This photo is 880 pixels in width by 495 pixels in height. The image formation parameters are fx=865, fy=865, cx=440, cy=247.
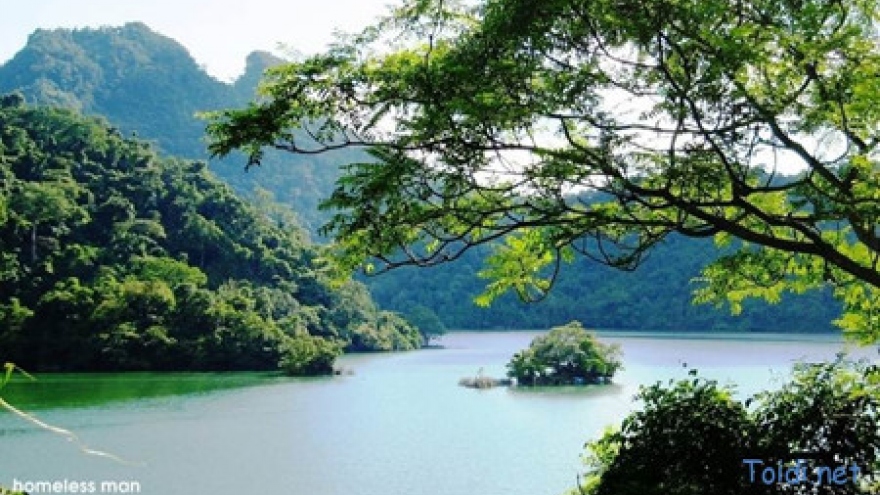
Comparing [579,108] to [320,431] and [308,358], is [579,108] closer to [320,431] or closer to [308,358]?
[320,431]

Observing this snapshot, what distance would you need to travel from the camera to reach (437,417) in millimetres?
20438

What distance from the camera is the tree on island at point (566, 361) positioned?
27859 millimetres

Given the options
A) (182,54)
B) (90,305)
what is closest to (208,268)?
(90,305)

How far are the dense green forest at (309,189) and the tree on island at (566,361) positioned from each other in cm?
552

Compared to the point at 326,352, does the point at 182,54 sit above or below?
above

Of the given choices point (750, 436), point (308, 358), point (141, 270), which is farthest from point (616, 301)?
point (750, 436)

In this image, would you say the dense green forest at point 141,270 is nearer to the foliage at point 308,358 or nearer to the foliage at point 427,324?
the foliage at point 308,358

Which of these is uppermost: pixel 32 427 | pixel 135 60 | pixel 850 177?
pixel 135 60

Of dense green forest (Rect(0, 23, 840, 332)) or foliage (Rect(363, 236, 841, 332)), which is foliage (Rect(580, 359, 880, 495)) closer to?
dense green forest (Rect(0, 23, 840, 332))

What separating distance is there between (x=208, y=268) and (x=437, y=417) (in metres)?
20.3

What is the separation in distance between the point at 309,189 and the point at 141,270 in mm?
56925

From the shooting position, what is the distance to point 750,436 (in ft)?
14.8

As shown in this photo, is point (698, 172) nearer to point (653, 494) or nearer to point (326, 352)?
point (653, 494)

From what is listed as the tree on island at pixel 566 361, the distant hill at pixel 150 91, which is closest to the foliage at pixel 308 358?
the tree on island at pixel 566 361
